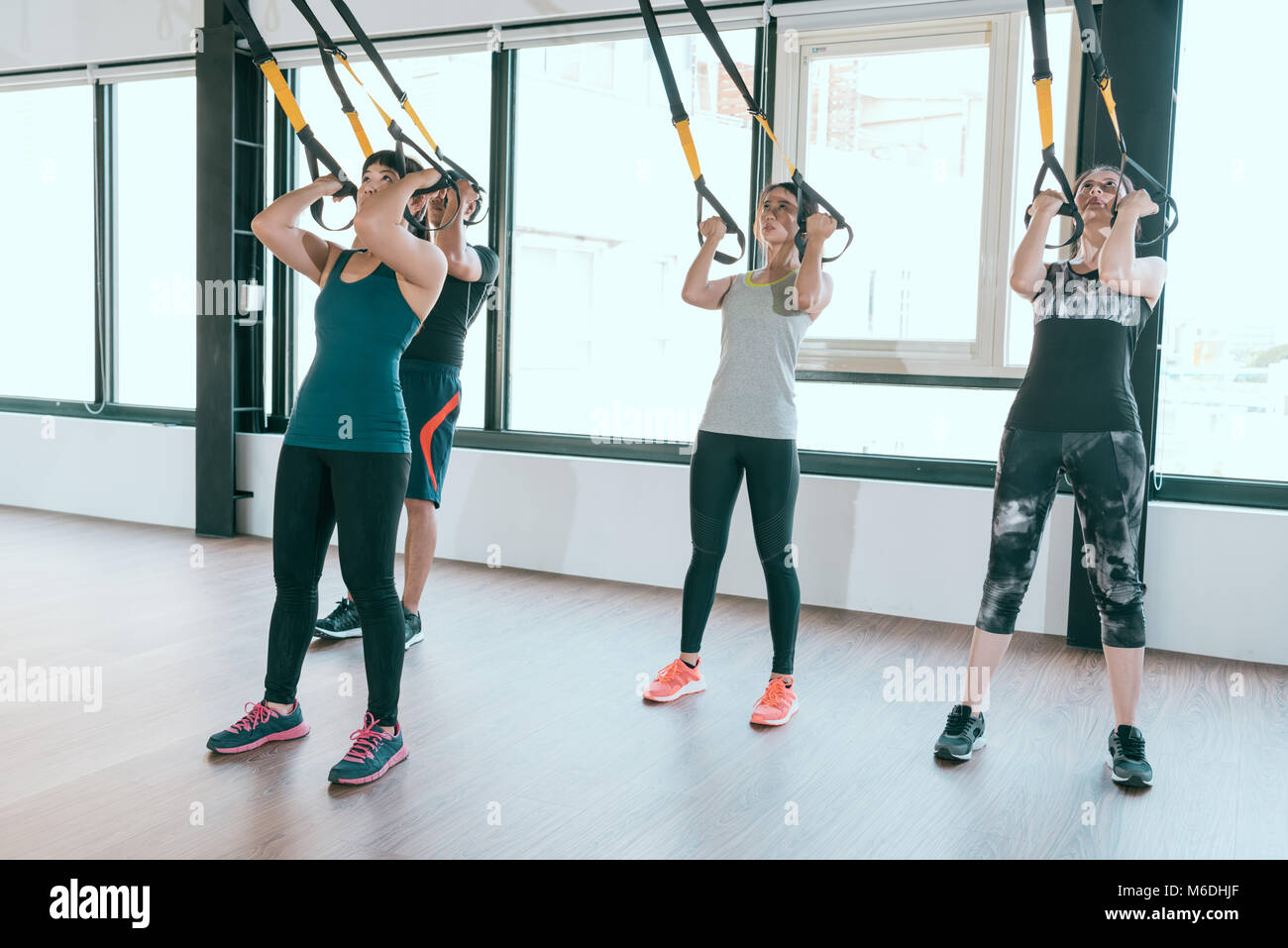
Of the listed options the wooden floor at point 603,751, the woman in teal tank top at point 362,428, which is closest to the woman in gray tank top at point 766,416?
the wooden floor at point 603,751

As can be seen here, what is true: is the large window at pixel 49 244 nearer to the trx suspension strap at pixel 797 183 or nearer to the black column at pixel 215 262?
the black column at pixel 215 262

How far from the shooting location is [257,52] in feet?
8.61

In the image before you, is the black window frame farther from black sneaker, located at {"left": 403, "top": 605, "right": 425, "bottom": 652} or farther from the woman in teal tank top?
the woman in teal tank top

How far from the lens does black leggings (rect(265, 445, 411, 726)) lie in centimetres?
248

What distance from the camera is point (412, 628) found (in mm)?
3705

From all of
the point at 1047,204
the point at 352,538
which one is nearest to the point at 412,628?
the point at 352,538

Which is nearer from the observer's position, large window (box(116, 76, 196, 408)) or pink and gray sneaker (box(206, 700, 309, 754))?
pink and gray sneaker (box(206, 700, 309, 754))

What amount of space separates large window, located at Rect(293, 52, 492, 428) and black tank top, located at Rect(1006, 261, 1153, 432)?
9.13ft

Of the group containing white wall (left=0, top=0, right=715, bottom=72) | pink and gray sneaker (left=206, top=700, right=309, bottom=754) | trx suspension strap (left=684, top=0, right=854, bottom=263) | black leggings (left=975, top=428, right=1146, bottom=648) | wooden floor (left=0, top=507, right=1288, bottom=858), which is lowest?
wooden floor (left=0, top=507, right=1288, bottom=858)

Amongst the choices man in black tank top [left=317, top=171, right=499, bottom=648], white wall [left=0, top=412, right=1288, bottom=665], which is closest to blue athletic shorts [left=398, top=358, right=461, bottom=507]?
man in black tank top [left=317, top=171, right=499, bottom=648]

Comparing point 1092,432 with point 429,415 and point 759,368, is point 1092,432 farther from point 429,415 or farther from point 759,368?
point 429,415
